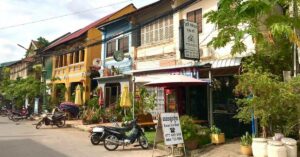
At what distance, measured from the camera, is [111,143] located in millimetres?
12031

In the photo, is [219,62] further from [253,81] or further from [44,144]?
[44,144]

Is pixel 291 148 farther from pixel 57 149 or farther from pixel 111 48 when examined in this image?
pixel 111 48

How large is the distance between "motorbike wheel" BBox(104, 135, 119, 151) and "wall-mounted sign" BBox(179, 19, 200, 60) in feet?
15.7

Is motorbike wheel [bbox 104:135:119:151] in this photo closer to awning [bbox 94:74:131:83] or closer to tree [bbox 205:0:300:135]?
tree [bbox 205:0:300:135]

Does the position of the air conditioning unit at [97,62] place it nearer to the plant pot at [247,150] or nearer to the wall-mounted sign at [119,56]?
the wall-mounted sign at [119,56]

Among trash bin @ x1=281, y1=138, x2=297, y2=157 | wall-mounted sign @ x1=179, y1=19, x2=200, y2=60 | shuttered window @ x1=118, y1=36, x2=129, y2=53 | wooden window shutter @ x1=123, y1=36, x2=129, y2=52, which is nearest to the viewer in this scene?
trash bin @ x1=281, y1=138, x2=297, y2=157

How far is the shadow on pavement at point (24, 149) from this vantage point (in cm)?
1097

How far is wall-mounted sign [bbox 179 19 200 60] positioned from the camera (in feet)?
47.8

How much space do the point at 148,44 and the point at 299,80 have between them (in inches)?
475

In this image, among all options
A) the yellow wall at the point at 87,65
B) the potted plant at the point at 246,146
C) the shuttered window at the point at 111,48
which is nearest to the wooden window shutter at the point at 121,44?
the shuttered window at the point at 111,48

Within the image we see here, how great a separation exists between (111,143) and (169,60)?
7292 mm

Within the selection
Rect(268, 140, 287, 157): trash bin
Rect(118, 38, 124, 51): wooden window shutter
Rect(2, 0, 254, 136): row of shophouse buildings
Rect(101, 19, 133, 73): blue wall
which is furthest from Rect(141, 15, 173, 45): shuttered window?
Rect(268, 140, 287, 157): trash bin

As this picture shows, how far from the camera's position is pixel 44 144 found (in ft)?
43.3

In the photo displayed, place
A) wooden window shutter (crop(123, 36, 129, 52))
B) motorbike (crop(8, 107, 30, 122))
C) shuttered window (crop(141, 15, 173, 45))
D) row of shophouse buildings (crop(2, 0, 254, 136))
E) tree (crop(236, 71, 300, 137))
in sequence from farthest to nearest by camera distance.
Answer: motorbike (crop(8, 107, 30, 122)), wooden window shutter (crop(123, 36, 129, 52)), shuttered window (crop(141, 15, 173, 45)), row of shophouse buildings (crop(2, 0, 254, 136)), tree (crop(236, 71, 300, 137))
